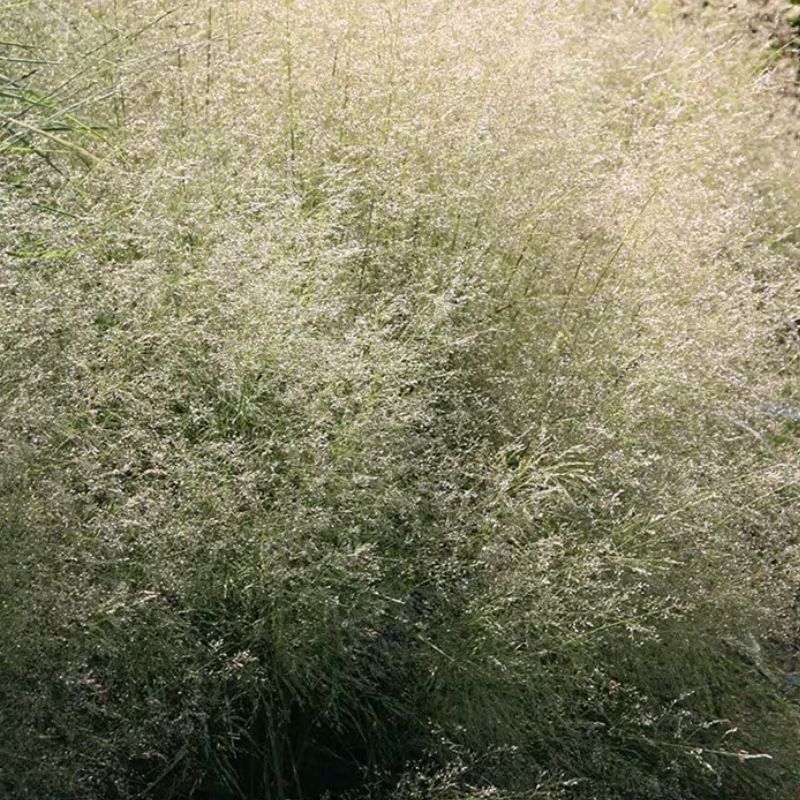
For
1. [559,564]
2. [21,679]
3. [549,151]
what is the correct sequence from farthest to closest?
[549,151] < [559,564] < [21,679]

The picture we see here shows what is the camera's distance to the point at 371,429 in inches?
110

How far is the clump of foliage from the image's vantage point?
2580mm

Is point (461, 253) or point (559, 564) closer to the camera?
point (559, 564)

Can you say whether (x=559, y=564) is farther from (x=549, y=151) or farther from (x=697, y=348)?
(x=549, y=151)

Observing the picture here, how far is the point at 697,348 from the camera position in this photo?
3.31 metres

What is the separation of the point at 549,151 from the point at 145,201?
99cm

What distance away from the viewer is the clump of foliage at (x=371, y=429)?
258cm

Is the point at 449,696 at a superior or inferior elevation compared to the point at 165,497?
inferior

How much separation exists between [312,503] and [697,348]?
0.97 meters

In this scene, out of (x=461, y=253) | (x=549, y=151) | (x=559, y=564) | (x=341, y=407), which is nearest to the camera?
(x=341, y=407)

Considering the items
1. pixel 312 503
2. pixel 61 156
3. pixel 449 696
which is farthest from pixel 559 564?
pixel 61 156

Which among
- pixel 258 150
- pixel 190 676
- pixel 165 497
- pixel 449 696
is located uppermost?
pixel 258 150

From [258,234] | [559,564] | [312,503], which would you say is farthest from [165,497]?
[559,564]

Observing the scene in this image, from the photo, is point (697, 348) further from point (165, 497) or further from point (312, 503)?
point (165, 497)
